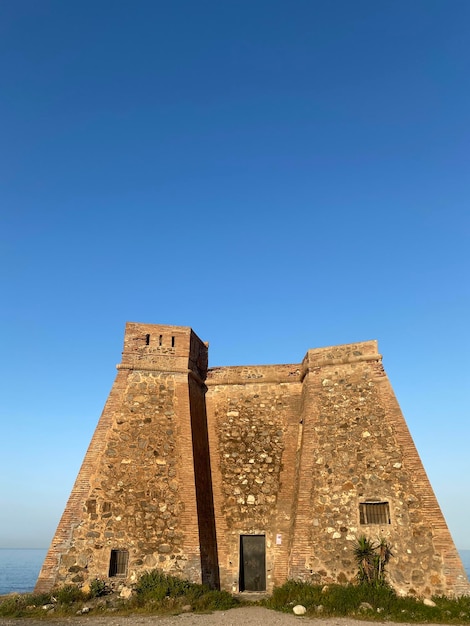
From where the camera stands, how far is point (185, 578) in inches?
584

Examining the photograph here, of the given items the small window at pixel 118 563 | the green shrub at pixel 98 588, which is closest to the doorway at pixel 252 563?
the small window at pixel 118 563

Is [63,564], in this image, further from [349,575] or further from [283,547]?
[349,575]

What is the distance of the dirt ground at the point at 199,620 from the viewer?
11.6 m

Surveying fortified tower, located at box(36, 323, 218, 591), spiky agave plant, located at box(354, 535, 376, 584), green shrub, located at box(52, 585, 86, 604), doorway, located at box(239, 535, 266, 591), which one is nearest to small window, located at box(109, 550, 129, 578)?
fortified tower, located at box(36, 323, 218, 591)

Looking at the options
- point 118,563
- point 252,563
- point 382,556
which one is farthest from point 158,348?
point 382,556

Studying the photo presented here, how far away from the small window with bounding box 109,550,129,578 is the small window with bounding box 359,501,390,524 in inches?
310

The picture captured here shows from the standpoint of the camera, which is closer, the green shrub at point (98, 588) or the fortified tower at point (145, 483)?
the green shrub at point (98, 588)

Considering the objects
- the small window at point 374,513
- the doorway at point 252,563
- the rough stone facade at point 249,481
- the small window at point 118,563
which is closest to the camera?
the rough stone facade at point 249,481

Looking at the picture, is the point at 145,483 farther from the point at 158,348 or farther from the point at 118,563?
the point at 158,348

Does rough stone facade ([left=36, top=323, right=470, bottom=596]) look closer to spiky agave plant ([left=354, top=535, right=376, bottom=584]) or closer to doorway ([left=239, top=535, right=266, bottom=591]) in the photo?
doorway ([left=239, top=535, right=266, bottom=591])

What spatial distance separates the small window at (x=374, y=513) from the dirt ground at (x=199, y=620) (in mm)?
3449

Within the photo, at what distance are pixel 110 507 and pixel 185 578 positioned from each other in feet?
11.2

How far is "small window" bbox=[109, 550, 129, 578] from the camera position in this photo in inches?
591

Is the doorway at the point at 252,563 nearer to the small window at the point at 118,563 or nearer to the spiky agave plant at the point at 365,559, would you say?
the spiky agave plant at the point at 365,559
